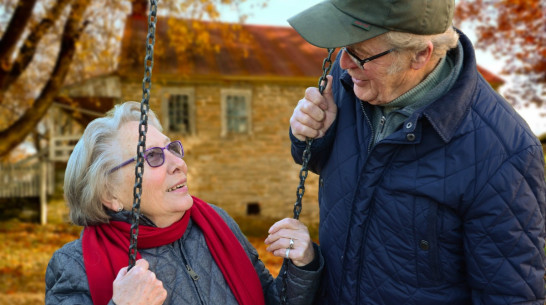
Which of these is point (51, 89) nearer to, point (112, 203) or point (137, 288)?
point (112, 203)

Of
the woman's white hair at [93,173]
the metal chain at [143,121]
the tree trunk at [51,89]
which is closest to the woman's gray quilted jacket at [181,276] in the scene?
the woman's white hair at [93,173]

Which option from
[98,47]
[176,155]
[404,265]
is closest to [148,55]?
[176,155]

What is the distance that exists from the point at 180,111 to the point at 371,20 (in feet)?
42.8

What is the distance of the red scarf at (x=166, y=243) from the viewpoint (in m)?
1.97

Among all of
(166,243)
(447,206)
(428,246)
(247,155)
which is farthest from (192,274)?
(247,155)

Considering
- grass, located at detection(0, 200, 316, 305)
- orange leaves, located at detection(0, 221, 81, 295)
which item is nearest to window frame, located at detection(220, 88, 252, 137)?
grass, located at detection(0, 200, 316, 305)

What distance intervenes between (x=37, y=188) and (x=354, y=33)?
15.9 meters

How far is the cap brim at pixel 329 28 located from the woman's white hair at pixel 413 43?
6 centimetres

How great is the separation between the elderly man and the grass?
8330 mm

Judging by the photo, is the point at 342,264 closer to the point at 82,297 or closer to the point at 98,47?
the point at 82,297

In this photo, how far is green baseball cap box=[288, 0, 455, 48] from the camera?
1719mm

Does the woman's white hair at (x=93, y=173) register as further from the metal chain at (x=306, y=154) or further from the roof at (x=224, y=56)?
the roof at (x=224, y=56)

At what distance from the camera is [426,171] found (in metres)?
1.78

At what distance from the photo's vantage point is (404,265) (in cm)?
187
